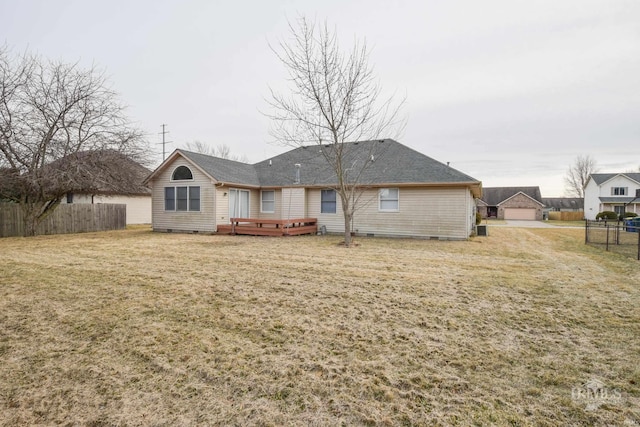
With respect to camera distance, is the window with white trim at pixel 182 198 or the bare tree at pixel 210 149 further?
the bare tree at pixel 210 149

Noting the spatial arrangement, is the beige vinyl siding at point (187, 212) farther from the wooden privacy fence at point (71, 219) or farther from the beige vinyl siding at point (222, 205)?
the wooden privacy fence at point (71, 219)

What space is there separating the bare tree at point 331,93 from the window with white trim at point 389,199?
3.39 metres

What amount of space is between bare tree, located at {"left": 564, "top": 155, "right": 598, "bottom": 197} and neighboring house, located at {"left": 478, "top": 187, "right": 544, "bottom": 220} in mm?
14062

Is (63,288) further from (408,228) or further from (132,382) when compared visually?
(408,228)

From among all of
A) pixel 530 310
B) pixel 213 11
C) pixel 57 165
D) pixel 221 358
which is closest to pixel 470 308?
pixel 530 310

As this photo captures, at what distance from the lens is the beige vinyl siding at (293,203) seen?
16.9 m

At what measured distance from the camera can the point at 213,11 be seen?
455 inches

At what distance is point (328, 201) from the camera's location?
54.9 feet

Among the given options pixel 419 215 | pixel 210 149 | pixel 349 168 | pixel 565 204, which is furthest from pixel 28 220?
pixel 565 204

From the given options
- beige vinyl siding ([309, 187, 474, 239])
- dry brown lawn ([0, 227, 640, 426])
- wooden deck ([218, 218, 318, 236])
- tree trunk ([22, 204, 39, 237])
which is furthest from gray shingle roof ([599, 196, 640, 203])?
tree trunk ([22, 204, 39, 237])

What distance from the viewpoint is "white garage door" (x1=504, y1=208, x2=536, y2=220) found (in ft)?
150

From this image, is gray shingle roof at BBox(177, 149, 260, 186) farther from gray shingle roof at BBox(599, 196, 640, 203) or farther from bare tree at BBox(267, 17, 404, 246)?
gray shingle roof at BBox(599, 196, 640, 203)

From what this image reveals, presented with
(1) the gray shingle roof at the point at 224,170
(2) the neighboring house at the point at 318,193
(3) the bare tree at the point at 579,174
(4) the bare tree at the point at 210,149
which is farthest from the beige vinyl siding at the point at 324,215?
(3) the bare tree at the point at 579,174

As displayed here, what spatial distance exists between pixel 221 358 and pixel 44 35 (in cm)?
1660
